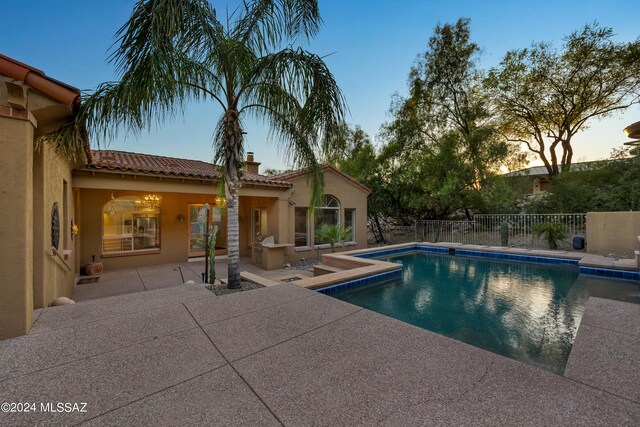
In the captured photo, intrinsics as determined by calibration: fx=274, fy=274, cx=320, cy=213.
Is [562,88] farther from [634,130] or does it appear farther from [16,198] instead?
[16,198]

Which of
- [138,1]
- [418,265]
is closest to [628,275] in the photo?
[418,265]

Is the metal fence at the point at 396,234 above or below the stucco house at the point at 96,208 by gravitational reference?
below

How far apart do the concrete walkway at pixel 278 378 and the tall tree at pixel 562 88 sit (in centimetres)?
2307

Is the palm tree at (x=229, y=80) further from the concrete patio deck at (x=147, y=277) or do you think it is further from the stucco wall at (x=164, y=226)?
the stucco wall at (x=164, y=226)

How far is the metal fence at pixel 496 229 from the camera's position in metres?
13.8

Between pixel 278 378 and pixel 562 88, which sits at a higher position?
pixel 562 88

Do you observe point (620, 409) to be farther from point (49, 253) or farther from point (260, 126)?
point (49, 253)

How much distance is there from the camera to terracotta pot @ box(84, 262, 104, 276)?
9602mm

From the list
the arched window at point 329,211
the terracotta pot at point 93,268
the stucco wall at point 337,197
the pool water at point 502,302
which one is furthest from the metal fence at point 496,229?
the terracotta pot at point 93,268

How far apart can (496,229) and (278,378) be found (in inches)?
678

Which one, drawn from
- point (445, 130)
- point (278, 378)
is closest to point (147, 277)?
point (278, 378)

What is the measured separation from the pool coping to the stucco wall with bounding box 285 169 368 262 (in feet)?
7.55

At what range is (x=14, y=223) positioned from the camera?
352 cm

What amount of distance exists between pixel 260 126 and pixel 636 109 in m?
25.0
